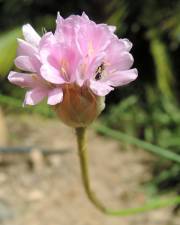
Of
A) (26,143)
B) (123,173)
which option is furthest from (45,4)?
(123,173)

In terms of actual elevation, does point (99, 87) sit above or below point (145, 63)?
below

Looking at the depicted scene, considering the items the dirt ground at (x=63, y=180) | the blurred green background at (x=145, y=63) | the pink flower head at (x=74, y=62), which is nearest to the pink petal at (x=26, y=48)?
the pink flower head at (x=74, y=62)

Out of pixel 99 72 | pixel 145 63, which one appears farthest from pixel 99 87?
pixel 145 63

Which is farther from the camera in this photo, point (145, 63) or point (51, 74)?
point (145, 63)

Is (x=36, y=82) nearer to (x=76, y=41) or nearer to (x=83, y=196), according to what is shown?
(x=76, y=41)

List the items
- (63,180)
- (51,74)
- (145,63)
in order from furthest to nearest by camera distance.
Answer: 1. (145,63)
2. (63,180)
3. (51,74)

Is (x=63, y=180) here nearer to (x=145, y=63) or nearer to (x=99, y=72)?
(x=145, y=63)

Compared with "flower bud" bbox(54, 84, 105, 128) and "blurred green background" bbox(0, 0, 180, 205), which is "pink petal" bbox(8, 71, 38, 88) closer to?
"flower bud" bbox(54, 84, 105, 128)

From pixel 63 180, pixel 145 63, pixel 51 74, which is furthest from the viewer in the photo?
pixel 145 63

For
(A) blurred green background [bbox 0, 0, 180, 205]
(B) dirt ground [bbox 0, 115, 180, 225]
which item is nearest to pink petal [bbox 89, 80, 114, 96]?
(B) dirt ground [bbox 0, 115, 180, 225]
